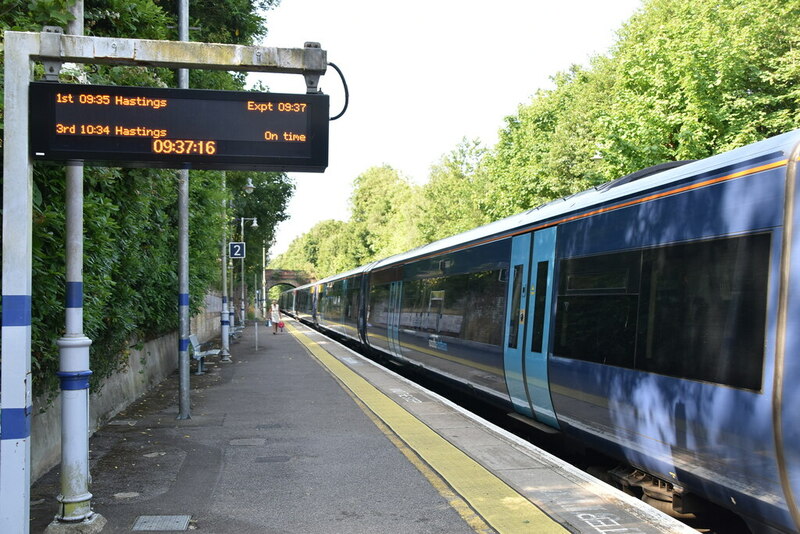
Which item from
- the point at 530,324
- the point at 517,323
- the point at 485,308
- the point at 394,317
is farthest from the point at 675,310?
the point at 394,317

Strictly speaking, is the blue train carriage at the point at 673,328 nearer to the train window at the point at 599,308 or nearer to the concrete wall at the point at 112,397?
the train window at the point at 599,308

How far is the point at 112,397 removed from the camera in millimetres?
10062

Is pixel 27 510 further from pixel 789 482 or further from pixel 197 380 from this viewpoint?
pixel 197 380

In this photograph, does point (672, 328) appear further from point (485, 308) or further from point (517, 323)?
point (485, 308)

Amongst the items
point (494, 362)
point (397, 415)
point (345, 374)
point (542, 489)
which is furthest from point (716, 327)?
point (345, 374)

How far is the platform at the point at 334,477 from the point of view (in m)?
5.33

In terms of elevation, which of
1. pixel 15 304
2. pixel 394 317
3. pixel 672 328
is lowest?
pixel 394 317

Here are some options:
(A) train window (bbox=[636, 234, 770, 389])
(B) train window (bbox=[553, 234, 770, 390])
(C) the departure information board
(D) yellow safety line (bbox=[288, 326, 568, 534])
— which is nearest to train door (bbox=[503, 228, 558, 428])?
(B) train window (bbox=[553, 234, 770, 390])

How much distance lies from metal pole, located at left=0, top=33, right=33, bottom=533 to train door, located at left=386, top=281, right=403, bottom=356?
12495 millimetres

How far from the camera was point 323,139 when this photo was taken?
17.2 ft

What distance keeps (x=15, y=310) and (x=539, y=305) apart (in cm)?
560

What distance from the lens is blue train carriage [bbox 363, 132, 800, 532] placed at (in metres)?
4.52

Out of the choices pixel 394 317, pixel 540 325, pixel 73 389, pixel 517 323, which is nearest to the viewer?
pixel 73 389

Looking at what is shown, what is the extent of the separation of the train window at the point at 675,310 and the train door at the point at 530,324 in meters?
0.52
